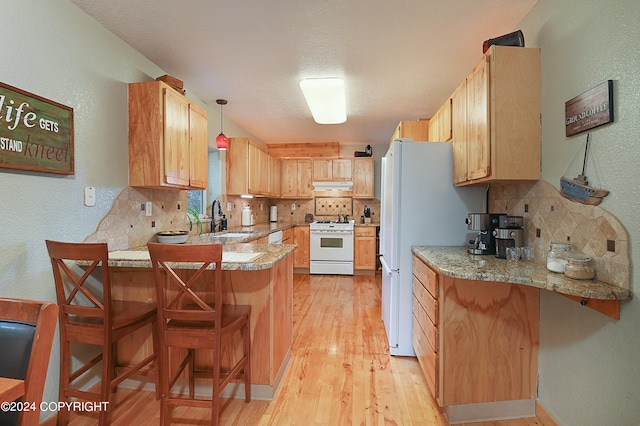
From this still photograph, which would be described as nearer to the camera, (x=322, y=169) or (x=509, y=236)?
(x=509, y=236)

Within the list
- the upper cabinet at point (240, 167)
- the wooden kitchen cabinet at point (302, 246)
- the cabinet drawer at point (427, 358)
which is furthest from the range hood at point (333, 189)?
the cabinet drawer at point (427, 358)

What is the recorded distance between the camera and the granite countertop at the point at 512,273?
123cm

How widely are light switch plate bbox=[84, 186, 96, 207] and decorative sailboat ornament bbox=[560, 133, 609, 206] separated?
2.81 metres

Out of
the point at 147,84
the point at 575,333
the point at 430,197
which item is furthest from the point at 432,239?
the point at 147,84

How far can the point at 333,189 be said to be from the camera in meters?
5.90

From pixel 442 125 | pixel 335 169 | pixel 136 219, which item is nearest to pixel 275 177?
pixel 335 169

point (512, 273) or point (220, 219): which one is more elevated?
point (220, 219)

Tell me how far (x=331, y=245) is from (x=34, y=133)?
4.27m

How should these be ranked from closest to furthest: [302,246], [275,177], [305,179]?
[302,246] → [275,177] → [305,179]

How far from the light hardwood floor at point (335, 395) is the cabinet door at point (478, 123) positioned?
1.48 m

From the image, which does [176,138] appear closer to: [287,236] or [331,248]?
[287,236]

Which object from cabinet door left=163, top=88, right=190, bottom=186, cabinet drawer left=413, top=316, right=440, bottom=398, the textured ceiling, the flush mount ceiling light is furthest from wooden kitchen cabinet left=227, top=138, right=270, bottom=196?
cabinet drawer left=413, top=316, right=440, bottom=398

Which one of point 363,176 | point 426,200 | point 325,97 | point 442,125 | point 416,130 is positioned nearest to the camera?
point 426,200

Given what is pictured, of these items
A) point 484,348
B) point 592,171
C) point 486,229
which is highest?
point 592,171
